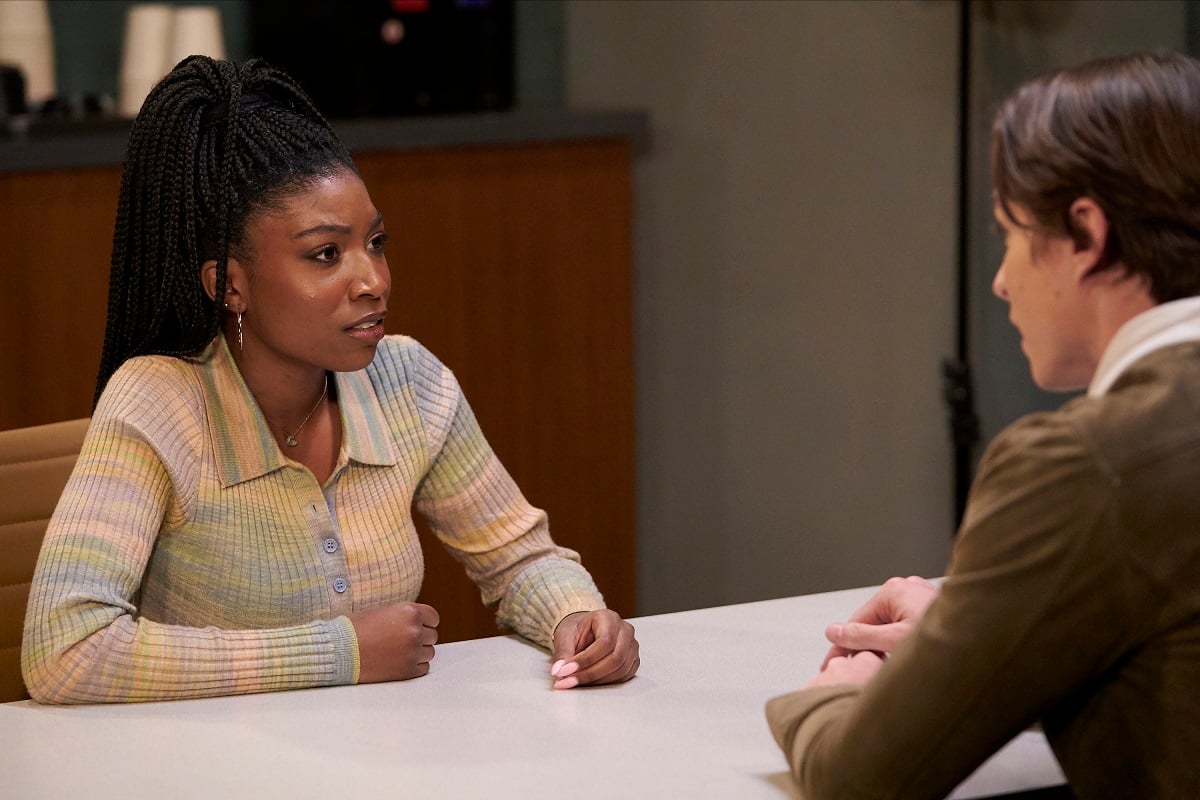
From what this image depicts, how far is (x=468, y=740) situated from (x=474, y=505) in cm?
51

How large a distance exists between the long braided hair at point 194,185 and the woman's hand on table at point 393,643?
420 millimetres

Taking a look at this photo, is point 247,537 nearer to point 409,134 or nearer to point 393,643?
point 393,643

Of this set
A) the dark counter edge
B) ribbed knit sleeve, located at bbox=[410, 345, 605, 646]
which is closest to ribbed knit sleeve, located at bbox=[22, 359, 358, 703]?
ribbed knit sleeve, located at bbox=[410, 345, 605, 646]

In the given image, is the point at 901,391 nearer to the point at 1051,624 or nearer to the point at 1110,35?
the point at 1110,35

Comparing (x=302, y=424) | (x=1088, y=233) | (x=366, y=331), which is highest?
(x=1088, y=233)

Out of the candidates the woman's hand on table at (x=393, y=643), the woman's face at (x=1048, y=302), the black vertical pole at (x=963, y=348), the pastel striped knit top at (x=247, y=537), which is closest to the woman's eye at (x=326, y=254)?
the pastel striped knit top at (x=247, y=537)

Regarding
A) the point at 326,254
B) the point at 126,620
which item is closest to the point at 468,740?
the point at 126,620

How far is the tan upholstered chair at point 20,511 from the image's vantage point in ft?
6.26

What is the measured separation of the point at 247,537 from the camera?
68.3 inches

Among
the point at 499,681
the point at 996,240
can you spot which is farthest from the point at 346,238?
the point at 996,240

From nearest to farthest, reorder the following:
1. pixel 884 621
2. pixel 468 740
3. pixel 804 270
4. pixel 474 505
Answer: pixel 468 740 → pixel 884 621 → pixel 474 505 → pixel 804 270

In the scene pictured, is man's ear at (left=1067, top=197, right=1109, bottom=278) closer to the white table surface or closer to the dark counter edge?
the white table surface

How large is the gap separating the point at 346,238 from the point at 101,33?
218 centimetres

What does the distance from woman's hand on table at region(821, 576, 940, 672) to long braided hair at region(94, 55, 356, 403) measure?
0.78 metres
